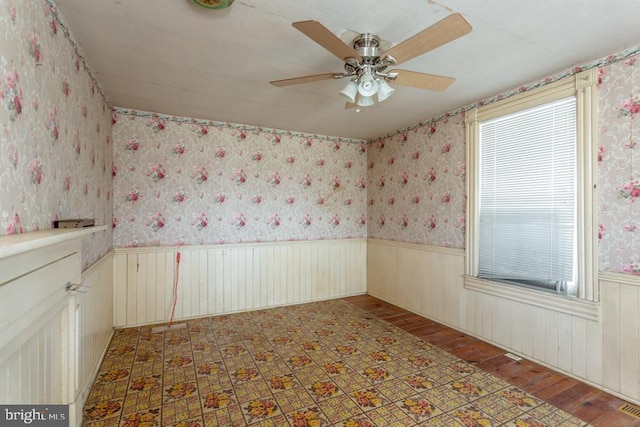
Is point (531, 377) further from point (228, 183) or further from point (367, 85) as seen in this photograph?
point (228, 183)

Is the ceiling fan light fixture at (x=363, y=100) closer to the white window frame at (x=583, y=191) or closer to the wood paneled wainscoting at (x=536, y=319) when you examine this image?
the white window frame at (x=583, y=191)

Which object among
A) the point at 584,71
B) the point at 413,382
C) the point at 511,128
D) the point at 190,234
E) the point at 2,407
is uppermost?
the point at 584,71

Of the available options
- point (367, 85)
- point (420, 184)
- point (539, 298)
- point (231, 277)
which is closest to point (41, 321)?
point (367, 85)

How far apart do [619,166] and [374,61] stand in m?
1.87

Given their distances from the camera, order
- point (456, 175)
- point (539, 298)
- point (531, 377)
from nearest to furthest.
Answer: point (531, 377) < point (539, 298) < point (456, 175)

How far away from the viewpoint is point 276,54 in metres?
2.14

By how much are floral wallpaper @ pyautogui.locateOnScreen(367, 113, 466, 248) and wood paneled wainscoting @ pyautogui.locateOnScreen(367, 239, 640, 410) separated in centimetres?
22

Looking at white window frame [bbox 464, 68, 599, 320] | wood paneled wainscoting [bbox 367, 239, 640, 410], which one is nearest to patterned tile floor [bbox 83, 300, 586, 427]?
wood paneled wainscoting [bbox 367, 239, 640, 410]

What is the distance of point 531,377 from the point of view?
2.38 meters

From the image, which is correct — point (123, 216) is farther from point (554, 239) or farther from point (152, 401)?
point (554, 239)

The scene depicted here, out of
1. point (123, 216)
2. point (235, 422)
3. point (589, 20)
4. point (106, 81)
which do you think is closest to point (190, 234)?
point (123, 216)

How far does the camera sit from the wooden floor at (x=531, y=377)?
6.46ft

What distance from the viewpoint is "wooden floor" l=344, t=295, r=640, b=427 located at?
1969 mm

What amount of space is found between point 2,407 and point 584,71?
3.58 metres
